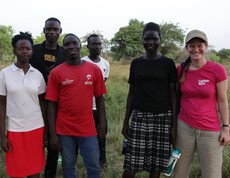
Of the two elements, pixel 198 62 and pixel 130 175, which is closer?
pixel 198 62

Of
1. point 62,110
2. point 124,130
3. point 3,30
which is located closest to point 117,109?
point 124,130

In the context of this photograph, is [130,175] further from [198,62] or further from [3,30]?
[3,30]

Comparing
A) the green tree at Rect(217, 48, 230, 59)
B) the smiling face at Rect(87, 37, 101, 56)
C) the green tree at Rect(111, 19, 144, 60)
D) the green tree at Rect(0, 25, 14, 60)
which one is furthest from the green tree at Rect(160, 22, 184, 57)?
the smiling face at Rect(87, 37, 101, 56)

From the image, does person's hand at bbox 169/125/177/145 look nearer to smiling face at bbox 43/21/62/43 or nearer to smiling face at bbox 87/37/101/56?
smiling face at bbox 87/37/101/56

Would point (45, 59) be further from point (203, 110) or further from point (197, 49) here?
point (203, 110)

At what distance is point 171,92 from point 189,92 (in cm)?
20

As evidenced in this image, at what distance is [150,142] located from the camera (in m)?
2.08

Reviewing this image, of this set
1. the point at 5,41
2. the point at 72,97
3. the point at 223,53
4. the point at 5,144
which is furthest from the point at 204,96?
the point at 223,53

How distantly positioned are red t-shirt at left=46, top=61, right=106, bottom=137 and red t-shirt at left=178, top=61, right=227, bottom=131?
1.05m

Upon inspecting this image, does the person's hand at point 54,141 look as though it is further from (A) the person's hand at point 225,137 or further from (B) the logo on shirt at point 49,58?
(A) the person's hand at point 225,137

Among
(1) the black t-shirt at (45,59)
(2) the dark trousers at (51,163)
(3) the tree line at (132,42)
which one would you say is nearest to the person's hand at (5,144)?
(2) the dark trousers at (51,163)

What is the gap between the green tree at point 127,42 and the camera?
26.0 meters

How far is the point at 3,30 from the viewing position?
21547mm

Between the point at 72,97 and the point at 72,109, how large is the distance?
0.41 ft
